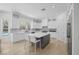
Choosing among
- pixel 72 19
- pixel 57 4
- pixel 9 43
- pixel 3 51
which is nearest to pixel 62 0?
pixel 57 4

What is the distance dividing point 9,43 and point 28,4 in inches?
47.5

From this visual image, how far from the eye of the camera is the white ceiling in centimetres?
369

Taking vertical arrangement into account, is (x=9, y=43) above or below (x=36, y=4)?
below

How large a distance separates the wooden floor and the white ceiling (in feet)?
2.55

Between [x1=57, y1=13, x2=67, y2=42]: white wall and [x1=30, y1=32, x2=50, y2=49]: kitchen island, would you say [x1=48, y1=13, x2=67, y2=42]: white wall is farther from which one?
[x1=30, y1=32, x2=50, y2=49]: kitchen island

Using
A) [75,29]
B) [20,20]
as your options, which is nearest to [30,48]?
[20,20]

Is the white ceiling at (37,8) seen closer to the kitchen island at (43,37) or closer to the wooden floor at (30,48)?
the kitchen island at (43,37)

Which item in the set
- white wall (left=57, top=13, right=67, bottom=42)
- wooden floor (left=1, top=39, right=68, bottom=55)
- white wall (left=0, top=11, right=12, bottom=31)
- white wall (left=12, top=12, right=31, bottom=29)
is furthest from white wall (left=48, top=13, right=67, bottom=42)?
white wall (left=0, top=11, right=12, bottom=31)

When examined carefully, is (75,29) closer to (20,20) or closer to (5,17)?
(20,20)

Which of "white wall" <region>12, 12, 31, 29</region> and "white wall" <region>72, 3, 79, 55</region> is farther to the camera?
"white wall" <region>12, 12, 31, 29</region>

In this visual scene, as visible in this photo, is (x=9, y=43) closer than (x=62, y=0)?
No

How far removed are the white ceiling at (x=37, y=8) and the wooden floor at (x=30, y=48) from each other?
777 millimetres

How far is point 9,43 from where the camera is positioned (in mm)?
3762

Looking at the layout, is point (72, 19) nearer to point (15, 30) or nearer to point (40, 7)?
point (40, 7)
